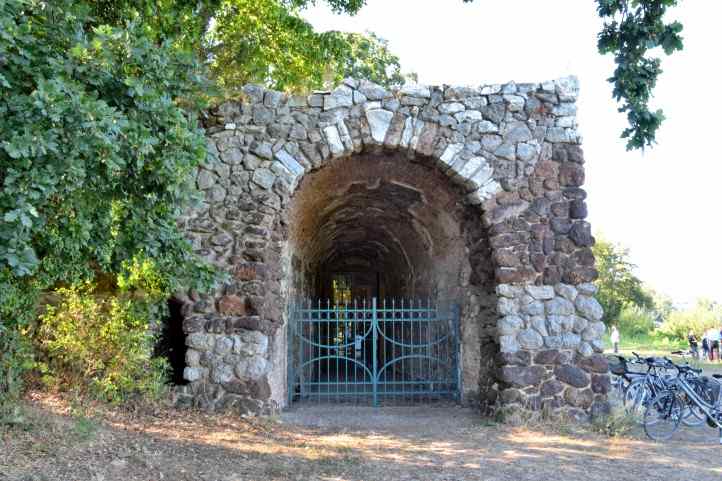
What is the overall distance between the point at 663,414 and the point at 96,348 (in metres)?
6.28

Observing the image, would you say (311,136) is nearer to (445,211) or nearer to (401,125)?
(401,125)

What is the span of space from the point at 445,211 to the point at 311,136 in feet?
7.60

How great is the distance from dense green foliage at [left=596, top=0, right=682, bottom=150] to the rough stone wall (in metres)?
2.03

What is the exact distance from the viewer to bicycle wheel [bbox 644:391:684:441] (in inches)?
266

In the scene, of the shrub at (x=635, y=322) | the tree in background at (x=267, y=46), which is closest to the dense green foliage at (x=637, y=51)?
the tree in background at (x=267, y=46)

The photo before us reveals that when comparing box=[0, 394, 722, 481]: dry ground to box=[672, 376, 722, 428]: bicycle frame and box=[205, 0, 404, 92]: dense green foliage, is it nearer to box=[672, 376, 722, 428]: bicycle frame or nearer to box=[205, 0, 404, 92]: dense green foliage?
box=[672, 376, 722, 428]: bicycle frame

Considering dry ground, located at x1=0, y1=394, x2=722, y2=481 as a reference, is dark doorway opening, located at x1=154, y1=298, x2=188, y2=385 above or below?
above

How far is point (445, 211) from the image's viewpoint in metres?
8.66

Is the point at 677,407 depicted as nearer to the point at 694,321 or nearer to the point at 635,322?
the point at 694,321

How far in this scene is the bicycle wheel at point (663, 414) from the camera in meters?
6.77

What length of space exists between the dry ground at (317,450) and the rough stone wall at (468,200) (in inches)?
24.9

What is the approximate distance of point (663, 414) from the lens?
23.0ft

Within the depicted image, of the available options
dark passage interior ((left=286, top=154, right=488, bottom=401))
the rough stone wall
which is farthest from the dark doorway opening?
dark passage interior ((left=286, top=154, right=488, bottom=401))

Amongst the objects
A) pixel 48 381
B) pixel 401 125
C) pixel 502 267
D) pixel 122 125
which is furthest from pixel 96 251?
pixel 502 267
